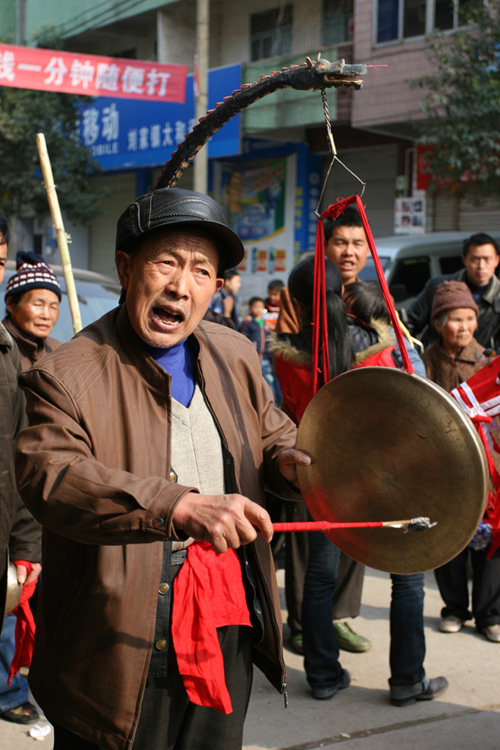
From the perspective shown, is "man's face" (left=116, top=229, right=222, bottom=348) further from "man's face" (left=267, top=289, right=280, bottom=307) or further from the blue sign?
the blue sign

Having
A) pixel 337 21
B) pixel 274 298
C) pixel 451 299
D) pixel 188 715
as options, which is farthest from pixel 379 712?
pixel 337 21

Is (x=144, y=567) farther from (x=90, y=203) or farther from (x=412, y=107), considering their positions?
(x=90, y=203)

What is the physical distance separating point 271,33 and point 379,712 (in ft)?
53.7

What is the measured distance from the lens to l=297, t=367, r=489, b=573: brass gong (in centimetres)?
171

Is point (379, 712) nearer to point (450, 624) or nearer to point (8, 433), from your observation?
point (450, 624)

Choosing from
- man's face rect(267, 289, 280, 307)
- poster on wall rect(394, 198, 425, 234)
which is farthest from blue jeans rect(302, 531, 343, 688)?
poster on wall rect(394, 198, 425, 234)

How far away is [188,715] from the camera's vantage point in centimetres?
197

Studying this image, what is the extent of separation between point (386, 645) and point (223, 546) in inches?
112

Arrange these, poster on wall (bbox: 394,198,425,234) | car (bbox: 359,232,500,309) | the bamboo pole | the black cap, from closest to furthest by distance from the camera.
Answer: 1. the black cap
2. the bamboo pole
3. car (bbox: 359,232,500,309)
4. poster on wall (bbox: 394,198,425,234)

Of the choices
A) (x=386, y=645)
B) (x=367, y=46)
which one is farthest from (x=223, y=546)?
(x=367, y=46)

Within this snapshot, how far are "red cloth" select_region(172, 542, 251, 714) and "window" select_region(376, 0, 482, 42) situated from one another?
14.0m

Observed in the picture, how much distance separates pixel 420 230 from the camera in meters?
15.0

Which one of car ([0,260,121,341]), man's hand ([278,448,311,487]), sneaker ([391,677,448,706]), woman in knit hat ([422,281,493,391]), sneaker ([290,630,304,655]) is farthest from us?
car ([0,260,121,341])

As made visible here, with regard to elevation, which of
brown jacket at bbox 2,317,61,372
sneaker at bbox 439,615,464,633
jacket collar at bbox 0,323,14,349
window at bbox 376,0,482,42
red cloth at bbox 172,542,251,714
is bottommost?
sneaker at bbox 439,615,464,633
